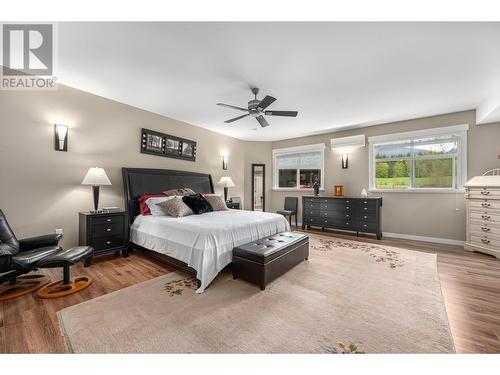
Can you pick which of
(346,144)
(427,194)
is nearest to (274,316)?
(427,194)

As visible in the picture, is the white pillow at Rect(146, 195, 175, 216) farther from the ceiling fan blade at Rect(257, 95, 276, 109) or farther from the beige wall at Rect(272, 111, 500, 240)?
the beige wall at Rect(272, 111, 500, 240)

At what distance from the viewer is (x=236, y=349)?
59.1 inches

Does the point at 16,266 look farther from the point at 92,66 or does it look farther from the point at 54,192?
the point at 92,66

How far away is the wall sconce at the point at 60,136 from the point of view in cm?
316

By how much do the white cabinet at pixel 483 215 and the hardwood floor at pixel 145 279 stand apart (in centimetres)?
23

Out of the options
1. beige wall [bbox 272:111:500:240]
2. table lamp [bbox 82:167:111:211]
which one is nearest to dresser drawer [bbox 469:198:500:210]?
beige wall [bbox 272:111:500:240]

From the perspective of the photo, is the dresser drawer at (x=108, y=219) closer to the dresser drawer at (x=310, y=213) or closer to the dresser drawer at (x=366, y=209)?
the dresser drawer at (x=310, y=213)

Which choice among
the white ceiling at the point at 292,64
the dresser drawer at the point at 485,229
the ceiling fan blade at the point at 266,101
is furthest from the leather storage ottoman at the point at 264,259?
the dresser drawer at the point at 485,229

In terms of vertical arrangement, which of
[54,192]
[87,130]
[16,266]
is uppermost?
[87,130]

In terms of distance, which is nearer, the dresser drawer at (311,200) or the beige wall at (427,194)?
the beige wall at (427,194)

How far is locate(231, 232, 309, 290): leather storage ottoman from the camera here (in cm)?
238
